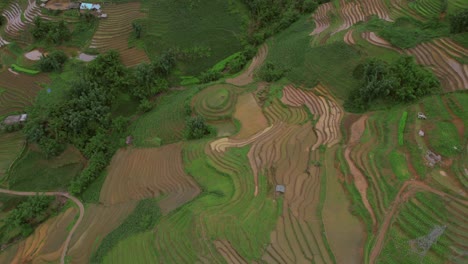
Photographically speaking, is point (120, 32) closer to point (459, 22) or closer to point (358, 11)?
point (358, 11)

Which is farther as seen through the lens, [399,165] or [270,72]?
[270,72]

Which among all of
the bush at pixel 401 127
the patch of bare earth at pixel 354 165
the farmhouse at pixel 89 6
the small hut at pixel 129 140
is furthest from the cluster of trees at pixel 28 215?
the bush at pixel 401 127

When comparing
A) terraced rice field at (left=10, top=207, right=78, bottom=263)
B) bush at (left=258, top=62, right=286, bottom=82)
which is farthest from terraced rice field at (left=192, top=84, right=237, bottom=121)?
terraced rice field at (left=10, top=207, right=78, bottom=263)

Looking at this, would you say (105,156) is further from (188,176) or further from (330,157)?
(330,157)

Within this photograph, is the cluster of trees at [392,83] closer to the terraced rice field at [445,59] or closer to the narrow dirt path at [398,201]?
the terraced rice field at [445,59]

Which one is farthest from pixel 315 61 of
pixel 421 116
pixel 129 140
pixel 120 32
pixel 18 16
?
pixel 18 16
